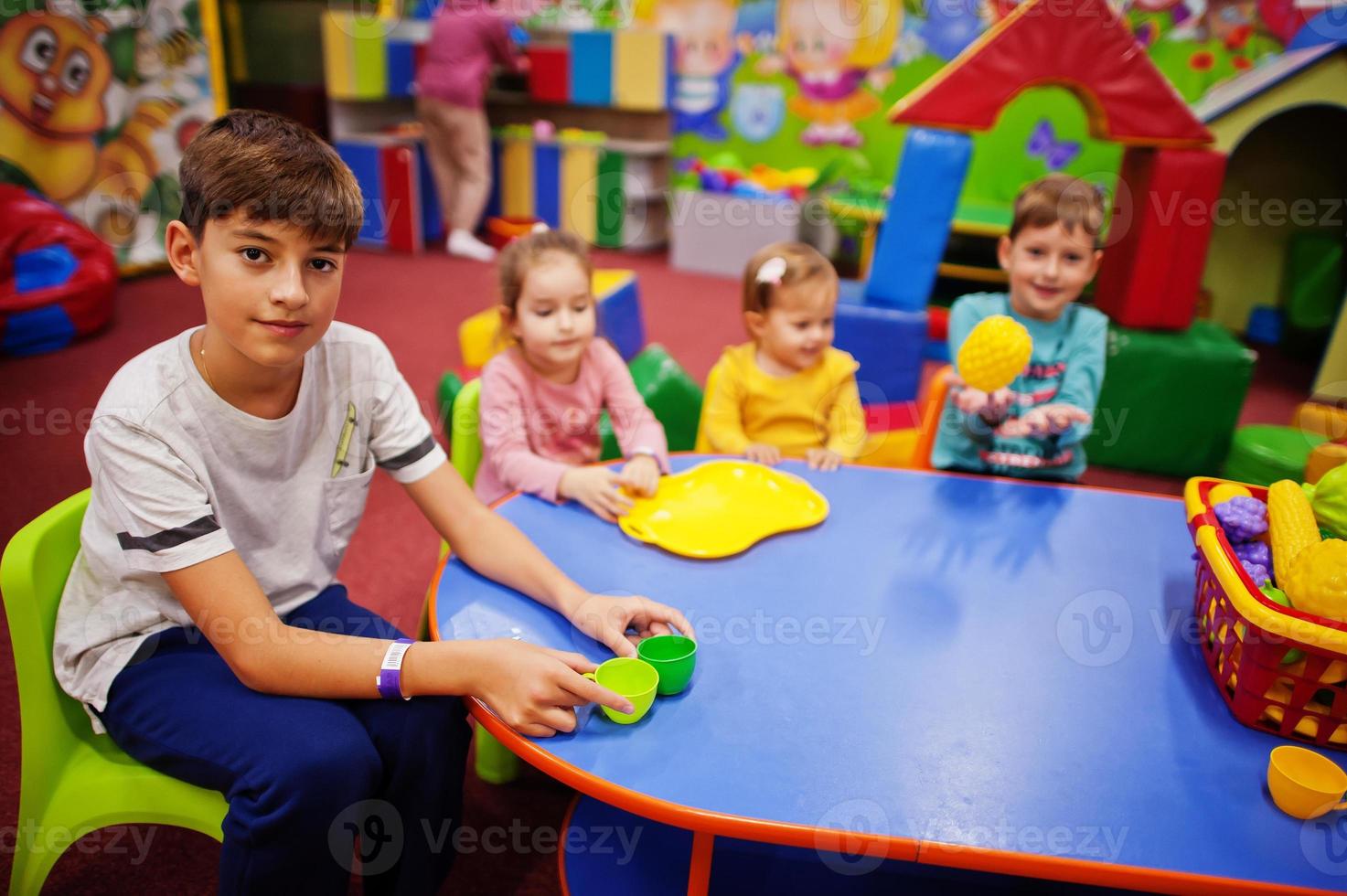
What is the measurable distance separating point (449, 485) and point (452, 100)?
14.6ft

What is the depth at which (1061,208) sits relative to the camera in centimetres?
187

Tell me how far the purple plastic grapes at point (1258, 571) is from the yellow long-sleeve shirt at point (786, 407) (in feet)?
2.87

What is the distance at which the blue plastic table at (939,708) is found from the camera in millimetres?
840

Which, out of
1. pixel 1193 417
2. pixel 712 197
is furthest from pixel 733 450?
pixel 712 197

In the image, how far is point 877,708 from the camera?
100 centimetres

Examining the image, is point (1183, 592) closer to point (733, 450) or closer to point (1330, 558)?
point (1330, 558)

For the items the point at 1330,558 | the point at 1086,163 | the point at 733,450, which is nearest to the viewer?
the point at 1330,558

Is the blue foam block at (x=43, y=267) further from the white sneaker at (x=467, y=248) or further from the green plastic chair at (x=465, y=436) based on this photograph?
the green plastic chair at (x=465, y=436)

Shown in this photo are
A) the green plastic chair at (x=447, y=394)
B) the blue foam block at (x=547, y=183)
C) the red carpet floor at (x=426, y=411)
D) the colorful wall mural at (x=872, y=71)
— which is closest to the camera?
the red carpet floor at (x=426, y=411)

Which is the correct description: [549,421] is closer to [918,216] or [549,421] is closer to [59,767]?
[59,767]

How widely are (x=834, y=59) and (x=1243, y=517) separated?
15.0 feet

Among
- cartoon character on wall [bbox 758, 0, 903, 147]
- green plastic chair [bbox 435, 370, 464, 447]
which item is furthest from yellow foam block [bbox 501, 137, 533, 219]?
green plastic chair [bbox 435, 370, 464, 447]


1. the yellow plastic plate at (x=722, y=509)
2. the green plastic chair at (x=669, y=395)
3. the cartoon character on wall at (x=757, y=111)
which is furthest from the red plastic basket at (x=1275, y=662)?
the cartoon character on wall at (x=757, y=111)

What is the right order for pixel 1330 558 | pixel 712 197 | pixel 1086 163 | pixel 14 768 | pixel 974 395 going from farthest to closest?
1. pixel 712 197
2. pixel 1086 163
3. pixel 974 395
4. pixel 14 768
5. pixel 1330 558
